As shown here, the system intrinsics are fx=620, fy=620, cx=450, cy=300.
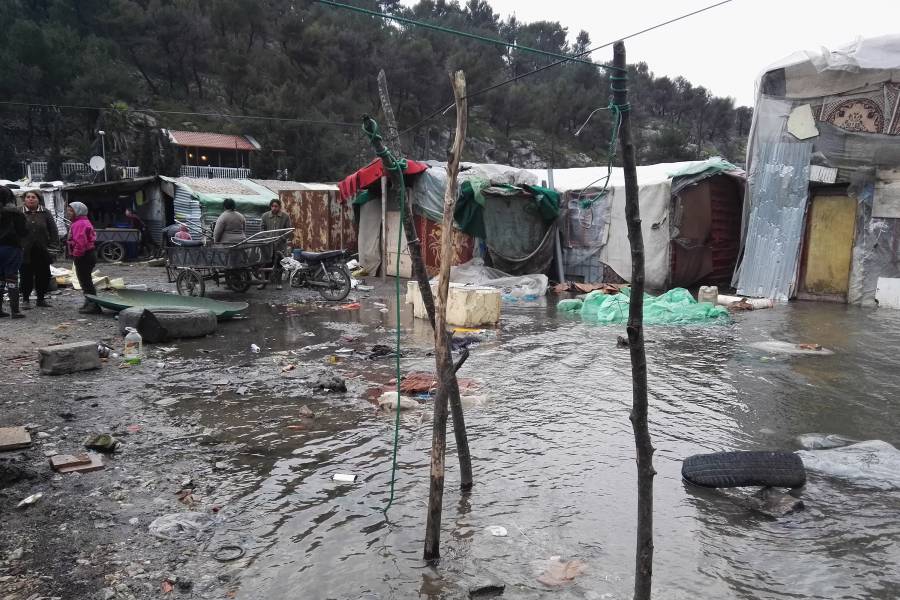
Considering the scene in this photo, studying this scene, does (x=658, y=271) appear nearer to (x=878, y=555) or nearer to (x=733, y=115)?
(x=878, y=555)

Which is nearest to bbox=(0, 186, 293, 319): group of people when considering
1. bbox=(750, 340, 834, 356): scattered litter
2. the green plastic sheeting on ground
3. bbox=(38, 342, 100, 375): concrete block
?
bbox=(38, 342, 100, 375): concrete block

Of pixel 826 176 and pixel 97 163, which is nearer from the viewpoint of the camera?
pixel 826 176

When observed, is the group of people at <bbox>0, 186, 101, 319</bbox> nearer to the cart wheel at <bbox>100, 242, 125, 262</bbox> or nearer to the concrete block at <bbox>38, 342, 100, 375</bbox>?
the concrete block at <bbox>38, 342, 100, 375</bbox>

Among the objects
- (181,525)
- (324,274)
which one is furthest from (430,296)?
(324,274)

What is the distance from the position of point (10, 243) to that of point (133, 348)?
133 inches

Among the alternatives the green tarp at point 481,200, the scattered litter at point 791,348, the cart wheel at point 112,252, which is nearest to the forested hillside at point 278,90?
the cart wheel at point 112,252

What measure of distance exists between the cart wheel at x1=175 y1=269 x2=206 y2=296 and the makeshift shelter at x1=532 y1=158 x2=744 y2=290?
8.05 meters

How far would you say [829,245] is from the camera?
39.2ft

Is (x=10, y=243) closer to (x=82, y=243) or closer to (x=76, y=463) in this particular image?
(x=82, y=243)

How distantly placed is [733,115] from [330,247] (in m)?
56.4

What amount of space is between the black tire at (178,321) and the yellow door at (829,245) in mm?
11075

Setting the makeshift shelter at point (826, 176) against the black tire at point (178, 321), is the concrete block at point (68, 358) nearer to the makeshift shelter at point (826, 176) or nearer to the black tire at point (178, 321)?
the black tire at point (178, 321)

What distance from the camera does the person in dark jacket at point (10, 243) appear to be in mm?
8609

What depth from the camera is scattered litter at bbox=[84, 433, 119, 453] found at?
14.1 feet
